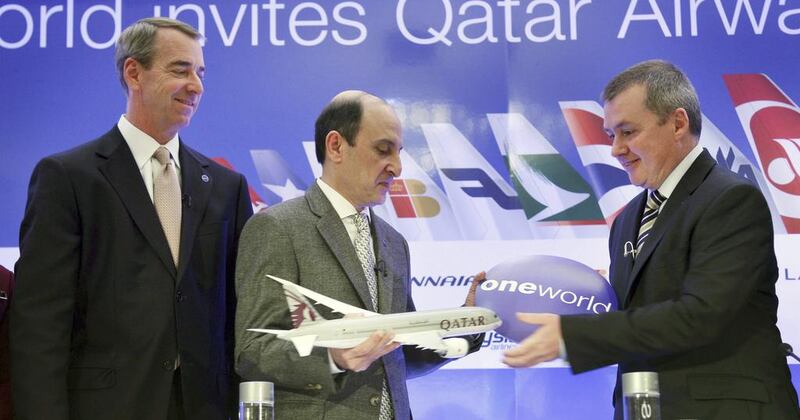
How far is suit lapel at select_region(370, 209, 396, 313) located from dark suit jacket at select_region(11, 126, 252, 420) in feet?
2.09

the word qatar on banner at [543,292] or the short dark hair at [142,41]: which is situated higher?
the short dark hair at [142,41]

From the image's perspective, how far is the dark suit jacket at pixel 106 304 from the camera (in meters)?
3.50

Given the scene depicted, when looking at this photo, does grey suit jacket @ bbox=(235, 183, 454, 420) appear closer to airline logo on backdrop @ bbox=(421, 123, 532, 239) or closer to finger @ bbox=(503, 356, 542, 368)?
finger @ bbox=(503, 356, 542, 368)

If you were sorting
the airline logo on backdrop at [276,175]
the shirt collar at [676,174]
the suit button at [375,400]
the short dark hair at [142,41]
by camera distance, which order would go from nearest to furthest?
the suit button at [375,400], the shirt collar at [676,174], the short dark hair at [142,41], the airline logo on backdrop at [276,175]

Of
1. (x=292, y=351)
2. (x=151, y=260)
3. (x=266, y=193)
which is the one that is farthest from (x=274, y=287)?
(x=266, y=193)

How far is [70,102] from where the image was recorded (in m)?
5.82

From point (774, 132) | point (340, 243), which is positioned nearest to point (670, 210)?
point (340, 243)

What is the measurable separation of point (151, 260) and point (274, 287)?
0.53 m

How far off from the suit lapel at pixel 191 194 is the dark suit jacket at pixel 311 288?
0.26 meters

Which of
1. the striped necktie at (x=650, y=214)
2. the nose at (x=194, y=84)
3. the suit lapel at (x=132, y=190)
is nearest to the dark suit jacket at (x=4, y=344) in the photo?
the suit lapel at (x=132, y=190)

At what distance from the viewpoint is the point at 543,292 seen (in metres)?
3.58

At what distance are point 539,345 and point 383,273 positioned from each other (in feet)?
2.17

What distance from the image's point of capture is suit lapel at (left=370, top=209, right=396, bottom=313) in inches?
144

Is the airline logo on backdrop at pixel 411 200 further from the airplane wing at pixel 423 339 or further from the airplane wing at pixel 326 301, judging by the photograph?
the airplane wing at pixel 326 301
